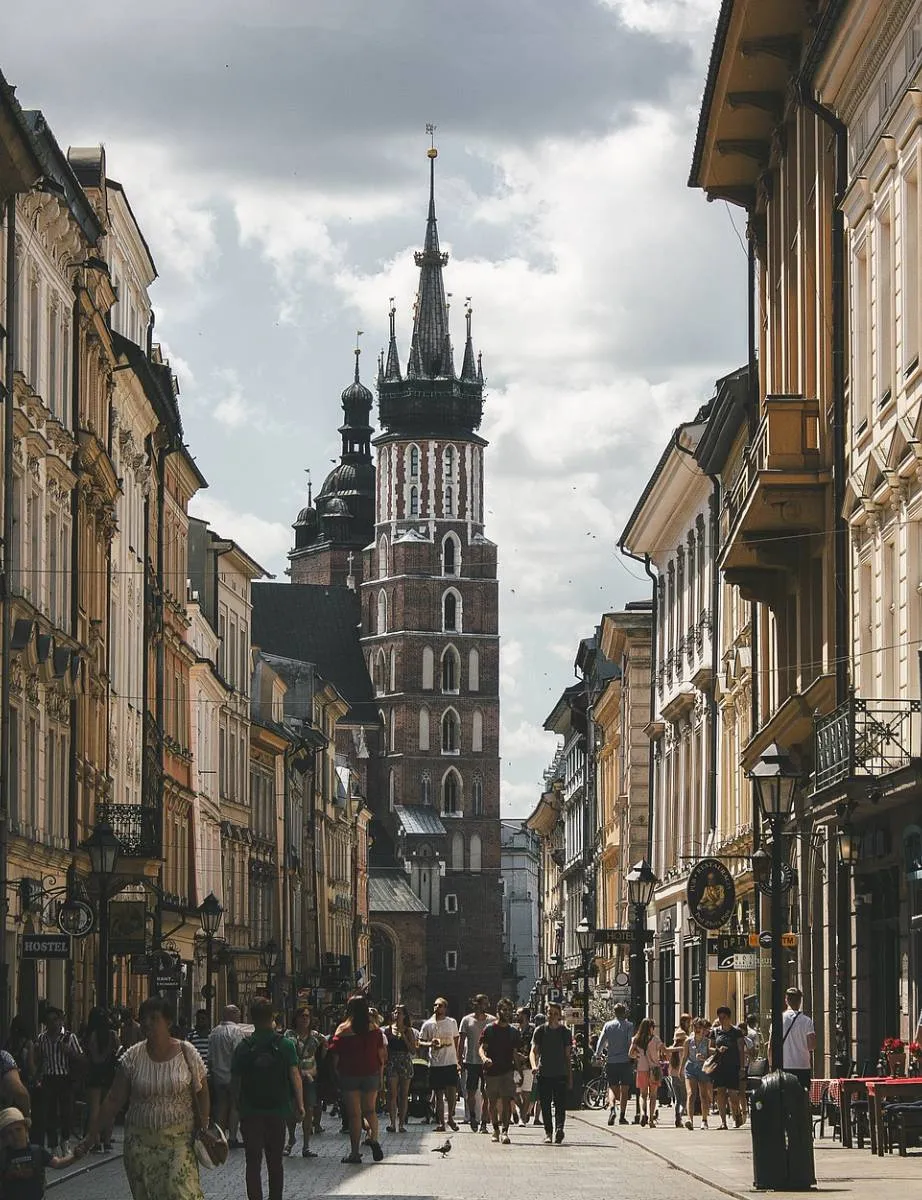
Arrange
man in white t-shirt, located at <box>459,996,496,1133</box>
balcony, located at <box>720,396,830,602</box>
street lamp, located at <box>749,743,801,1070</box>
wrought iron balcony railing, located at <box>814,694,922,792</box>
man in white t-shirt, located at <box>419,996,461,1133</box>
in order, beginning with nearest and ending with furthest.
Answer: street lamp, located at <box>749,743,801,1070</box>
wrought iron balcony railing, located at <box>814,694,922,792</box>
balcony, located at <box>720,396,830,602</box>
man in white t-shirt, located at <box>419,996,461,1133</box>
man in white t-shirt, located at <box>459,996,496,1133</box>

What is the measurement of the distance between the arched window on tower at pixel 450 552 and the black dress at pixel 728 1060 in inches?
6132

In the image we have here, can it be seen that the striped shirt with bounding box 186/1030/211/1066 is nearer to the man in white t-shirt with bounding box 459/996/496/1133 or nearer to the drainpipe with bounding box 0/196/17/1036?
the drainpipe with bounding box 0/196/17/1036

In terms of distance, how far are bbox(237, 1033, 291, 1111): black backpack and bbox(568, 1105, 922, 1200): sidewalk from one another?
3.62 m

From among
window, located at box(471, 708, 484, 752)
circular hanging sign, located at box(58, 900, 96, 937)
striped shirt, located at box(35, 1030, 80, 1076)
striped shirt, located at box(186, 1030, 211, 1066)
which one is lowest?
striped shirt, located at box(186, 1030, 211, 1066)

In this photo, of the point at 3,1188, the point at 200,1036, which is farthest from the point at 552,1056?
the point at 3,1188

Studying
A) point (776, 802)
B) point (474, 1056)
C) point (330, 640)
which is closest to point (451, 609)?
point (330, 640)

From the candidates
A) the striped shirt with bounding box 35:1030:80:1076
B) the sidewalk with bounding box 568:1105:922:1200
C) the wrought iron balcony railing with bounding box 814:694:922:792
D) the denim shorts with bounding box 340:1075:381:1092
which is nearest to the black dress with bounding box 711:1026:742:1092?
the sidewalk with bounding box 568:1105:922:1200

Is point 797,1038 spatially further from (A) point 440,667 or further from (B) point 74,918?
(A) point 440,667

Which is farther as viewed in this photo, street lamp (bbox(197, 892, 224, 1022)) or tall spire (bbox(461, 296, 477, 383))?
tall spire (bbox(461, 296, 477, 383))

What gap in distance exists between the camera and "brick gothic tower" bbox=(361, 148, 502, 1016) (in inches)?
7274

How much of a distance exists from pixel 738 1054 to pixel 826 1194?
44.9 ft

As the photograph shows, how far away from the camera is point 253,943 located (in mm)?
83688

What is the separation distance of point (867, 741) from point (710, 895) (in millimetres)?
14110

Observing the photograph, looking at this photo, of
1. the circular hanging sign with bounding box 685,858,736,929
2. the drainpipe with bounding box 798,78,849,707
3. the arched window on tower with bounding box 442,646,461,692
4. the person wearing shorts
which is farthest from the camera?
the arched window on tower with bounding box 442,646,461,692
